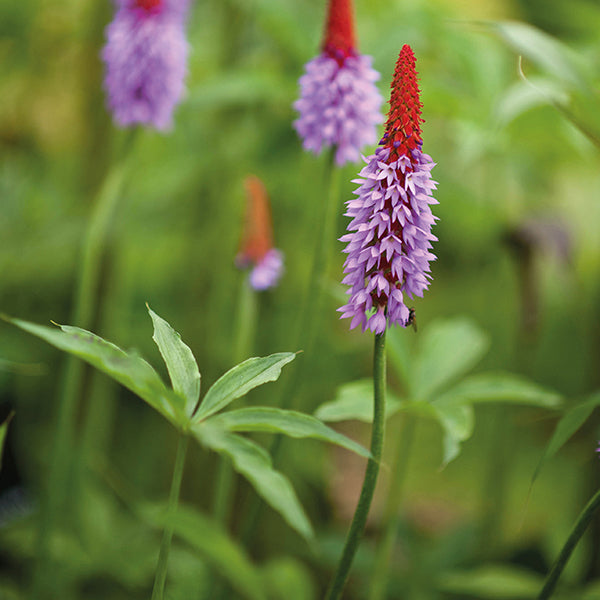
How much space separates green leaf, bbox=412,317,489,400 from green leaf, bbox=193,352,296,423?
1.22ft

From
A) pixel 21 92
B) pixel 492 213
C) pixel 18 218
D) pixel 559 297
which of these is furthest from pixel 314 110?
pixel 559 297

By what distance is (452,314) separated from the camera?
1872 millimetres

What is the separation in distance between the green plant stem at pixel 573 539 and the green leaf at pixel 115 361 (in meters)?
0.33

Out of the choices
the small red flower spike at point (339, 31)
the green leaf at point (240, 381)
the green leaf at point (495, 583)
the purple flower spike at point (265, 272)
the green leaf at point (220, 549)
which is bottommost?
the green leaf at point (495, 583)

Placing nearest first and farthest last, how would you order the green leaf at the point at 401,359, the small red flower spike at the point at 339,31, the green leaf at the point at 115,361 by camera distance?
the green leaf at the point at 115,361, the small red flower spike at the point at 339,31, the green leaf at the point at 401,359

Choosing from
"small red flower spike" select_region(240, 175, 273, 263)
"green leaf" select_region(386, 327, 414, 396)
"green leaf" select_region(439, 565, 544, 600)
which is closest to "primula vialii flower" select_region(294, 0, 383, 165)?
"small red flower spike" select_region(240, 175, 273, 263)

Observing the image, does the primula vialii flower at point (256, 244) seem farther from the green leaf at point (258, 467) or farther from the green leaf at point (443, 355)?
the green leaf at point (258, 467)

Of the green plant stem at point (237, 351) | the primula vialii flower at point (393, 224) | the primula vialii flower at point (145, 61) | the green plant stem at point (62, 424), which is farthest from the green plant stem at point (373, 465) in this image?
the primula vialii flower at point (145, 61)

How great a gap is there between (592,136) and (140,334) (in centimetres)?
120

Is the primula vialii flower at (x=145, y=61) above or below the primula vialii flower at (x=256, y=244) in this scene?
above

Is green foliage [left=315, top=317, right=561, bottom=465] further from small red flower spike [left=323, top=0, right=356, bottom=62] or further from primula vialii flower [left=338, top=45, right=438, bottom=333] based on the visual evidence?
small red flower spike [left=323, top=0, right=356, bottom=62]

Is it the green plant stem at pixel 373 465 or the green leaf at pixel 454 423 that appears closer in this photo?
the green plant stem at pixel 373 465

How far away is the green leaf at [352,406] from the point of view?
0.66 m

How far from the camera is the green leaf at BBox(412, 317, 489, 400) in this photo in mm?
876
